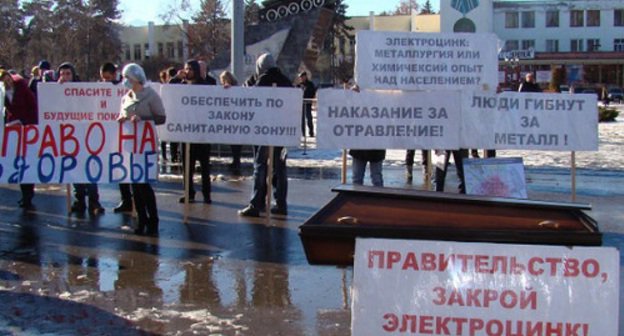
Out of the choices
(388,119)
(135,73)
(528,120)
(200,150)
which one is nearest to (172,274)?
(135,73)

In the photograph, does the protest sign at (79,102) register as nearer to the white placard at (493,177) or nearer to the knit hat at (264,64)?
the knit hat at (264,64)

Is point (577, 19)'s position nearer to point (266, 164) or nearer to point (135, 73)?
point (266, 164)

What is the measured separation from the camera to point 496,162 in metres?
8.89

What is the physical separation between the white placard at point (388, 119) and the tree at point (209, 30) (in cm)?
6099

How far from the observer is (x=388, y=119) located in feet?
28.2

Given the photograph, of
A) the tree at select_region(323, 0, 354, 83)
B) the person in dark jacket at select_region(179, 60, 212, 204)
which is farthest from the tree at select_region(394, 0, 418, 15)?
the person in dark jacket at select_region(179, 60, 212, 204)

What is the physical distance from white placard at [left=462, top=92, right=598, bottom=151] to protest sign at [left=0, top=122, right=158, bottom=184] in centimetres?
347

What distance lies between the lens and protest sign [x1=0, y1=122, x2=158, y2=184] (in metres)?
8.65

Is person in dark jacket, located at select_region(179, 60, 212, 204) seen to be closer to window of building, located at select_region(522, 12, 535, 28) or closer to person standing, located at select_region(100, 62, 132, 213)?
person standing, located at select_region(100, 62, 132, 213)

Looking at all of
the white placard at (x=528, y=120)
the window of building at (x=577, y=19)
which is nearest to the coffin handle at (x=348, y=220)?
the white placard at (x=528, y=120)

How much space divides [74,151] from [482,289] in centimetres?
584

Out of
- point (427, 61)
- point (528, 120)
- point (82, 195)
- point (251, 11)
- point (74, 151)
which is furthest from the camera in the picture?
point (251, 11)

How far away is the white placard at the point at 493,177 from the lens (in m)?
8.80

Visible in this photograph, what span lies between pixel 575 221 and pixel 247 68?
17.7 meters
